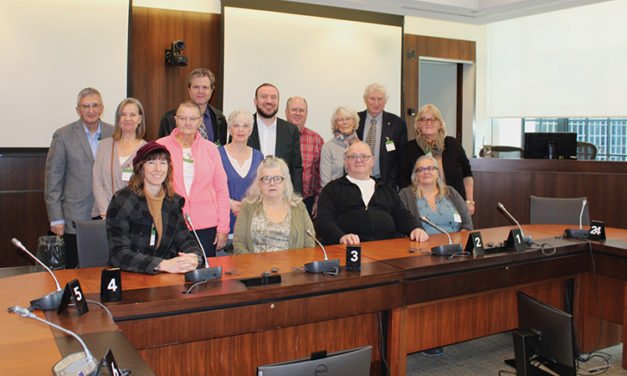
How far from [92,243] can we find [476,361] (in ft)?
7.71

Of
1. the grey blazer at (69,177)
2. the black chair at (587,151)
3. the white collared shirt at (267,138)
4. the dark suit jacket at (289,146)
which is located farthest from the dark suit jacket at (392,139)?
the black chair at (587,151)

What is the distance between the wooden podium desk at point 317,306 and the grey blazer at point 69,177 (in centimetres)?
125

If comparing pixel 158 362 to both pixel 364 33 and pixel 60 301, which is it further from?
pixel 364 33

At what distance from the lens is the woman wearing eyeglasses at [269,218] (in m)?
3.10

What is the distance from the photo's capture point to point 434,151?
4344mm

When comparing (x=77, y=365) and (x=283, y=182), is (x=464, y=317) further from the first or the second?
(x=77, y=365)

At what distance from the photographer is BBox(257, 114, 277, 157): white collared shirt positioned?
163 inches

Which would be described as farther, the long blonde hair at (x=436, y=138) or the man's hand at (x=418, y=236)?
the long blonde hair at (x=436, y=138)

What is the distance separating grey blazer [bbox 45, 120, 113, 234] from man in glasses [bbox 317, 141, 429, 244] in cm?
158

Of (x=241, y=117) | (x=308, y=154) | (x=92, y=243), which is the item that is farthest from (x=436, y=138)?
(x=92, y=243)

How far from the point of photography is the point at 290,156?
412 centimetres

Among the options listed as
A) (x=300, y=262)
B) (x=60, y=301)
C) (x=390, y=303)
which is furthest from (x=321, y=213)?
(x=60, y=301)

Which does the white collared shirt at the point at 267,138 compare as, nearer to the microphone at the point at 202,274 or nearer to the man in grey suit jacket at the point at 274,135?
the man in grey suit jacket at the point at 274,135

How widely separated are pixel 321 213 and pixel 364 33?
4264 millimetres
